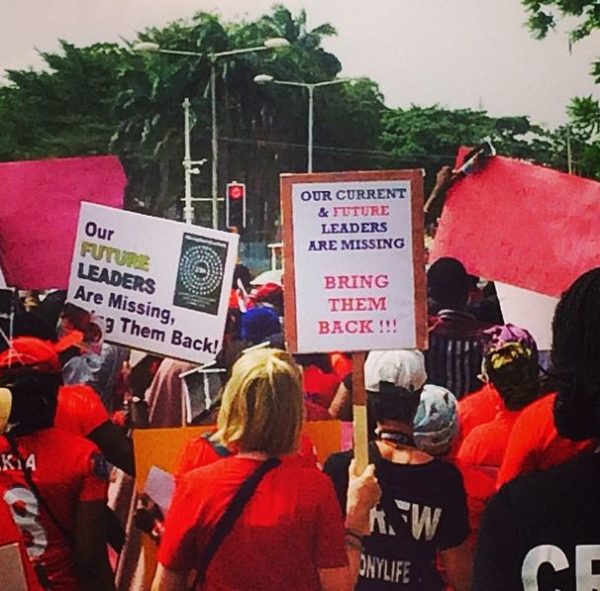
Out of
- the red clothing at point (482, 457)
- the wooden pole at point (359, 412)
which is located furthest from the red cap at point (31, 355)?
the red clothing at point (482, 457)

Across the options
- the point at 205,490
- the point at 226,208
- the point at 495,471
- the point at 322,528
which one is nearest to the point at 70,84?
the point at 226,208

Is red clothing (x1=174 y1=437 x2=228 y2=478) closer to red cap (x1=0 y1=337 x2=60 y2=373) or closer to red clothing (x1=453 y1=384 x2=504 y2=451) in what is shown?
red cap (x1=0 y1=337 x2=60 y2=373)

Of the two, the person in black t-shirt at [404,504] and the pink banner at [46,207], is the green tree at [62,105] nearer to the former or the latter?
the pink banner at [46,207]

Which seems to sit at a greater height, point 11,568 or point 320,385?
point 320,385

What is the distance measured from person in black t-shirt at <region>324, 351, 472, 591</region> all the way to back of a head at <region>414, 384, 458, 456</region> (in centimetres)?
2

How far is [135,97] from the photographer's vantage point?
234cm

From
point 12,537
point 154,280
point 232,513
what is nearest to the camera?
point 12,537

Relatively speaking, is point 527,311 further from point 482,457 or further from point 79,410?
point 79,410

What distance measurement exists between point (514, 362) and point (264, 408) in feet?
1.84

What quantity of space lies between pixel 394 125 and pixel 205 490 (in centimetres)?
87

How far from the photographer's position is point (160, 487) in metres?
2.33

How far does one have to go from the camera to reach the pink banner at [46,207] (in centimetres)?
232

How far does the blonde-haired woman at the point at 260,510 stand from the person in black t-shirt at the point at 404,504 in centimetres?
8

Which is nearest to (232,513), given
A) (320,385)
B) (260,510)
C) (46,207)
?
(260,510)
